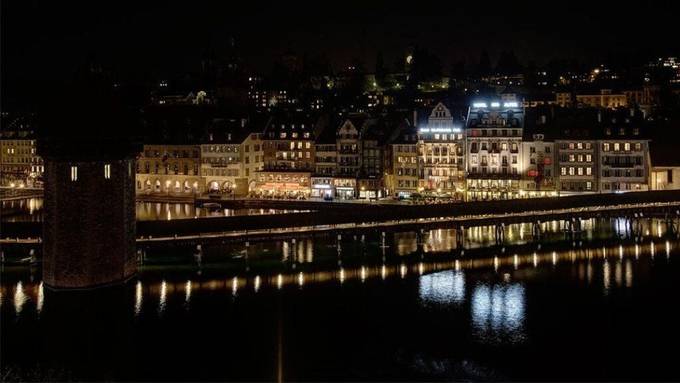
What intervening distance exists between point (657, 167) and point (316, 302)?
30265 mm

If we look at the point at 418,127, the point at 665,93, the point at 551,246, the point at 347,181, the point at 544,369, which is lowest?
the point at 544,369

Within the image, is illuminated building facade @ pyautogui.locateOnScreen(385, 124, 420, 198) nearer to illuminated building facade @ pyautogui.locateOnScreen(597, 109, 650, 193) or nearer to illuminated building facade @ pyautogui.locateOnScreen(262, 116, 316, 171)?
illuminated building facade @ pyautogui.locateOnScreen(262, 116, 316, 171)

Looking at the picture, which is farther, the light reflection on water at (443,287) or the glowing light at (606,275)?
the glowing light at (606,275)

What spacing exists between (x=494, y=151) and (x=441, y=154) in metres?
3.79

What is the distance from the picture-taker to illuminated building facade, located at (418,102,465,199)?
55.2 metres

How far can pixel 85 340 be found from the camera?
958 inches

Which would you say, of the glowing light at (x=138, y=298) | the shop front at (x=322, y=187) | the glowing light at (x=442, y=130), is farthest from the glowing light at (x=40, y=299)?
the glowing light at (x=442, y=130)

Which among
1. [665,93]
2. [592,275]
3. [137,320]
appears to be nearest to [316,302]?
[137,320]

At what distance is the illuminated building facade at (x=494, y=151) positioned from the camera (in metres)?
53.3

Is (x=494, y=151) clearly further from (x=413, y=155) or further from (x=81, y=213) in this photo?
(x=81, y=213)

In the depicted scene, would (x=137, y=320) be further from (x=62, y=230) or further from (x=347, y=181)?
(x=347, y=181)

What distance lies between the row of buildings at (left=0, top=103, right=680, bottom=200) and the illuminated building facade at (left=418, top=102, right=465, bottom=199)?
0.07 metres

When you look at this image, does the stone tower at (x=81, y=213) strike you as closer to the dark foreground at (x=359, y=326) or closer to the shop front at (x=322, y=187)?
the dark foreground at (x=359, y=326)

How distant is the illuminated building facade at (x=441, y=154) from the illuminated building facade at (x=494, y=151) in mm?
788
